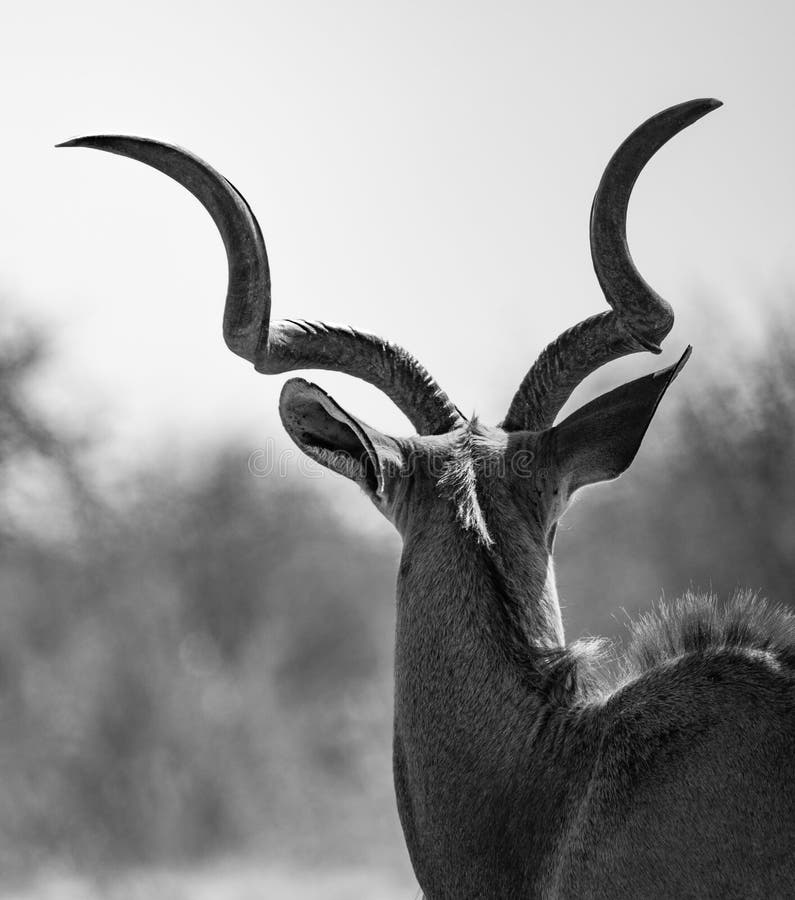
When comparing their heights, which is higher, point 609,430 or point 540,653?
point 609,430

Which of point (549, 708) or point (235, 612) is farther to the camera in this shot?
point (235, 612)

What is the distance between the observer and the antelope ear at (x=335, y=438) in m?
5.24

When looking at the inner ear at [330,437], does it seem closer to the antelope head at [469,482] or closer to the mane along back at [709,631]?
the antelope head at [469,482]

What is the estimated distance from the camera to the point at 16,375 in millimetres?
33719

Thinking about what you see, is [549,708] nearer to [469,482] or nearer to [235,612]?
[469,482]

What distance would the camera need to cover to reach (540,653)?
16.4 ft

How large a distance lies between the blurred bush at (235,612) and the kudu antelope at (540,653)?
21.4 metres

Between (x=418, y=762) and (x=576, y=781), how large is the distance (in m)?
0.66

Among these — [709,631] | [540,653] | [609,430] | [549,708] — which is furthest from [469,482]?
[709,631]

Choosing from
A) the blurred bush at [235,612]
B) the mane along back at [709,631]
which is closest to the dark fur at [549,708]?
the mane along back at [709,631]

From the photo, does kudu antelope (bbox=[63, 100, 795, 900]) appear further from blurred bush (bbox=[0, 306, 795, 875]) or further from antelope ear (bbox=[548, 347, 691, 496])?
blurred bush (bbox=[0, 306, 795, 875])

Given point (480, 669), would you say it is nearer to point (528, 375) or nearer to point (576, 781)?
point (576, 781)

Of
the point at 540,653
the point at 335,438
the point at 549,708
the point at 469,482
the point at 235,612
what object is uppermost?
the point at 235,612

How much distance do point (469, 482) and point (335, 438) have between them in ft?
2.03
